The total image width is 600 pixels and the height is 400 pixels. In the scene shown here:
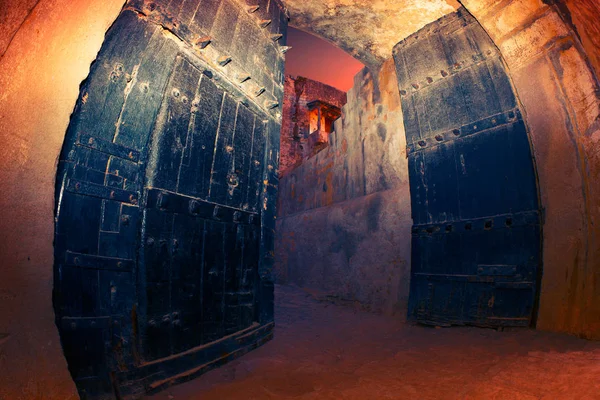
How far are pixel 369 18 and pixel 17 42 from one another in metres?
3.45

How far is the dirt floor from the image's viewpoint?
4.86 feet

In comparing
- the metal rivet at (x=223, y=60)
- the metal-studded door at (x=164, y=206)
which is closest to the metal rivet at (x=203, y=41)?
the metal-studded door at (x=164, y=206)

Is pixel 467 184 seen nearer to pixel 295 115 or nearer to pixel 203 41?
pixel 203 41

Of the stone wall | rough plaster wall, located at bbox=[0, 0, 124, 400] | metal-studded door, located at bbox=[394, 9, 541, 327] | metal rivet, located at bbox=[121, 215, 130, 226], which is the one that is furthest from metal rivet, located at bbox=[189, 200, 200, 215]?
the stone wall

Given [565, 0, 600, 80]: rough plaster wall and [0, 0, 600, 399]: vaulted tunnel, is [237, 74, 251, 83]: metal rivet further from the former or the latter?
[565, 0, 600, 80]: rough plaster wall

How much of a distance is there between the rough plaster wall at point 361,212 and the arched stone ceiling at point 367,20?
348 millimetres

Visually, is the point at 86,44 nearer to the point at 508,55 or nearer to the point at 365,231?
the point at 508,55

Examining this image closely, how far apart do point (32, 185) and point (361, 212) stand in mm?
3466

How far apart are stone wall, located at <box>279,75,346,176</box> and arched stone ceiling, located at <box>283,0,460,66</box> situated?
11.4 metres

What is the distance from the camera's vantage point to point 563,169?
2.09 m

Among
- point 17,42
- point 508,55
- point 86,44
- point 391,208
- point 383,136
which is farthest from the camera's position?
point 383,136

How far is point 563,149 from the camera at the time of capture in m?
2.09

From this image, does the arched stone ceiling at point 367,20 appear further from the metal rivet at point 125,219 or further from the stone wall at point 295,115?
the stone wall at point 295,115

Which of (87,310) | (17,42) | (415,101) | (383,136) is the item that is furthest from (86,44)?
(383,136)
